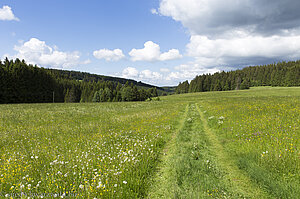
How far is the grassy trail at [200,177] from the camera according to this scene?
165 inches

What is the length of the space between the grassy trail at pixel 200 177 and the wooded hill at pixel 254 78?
11928cm

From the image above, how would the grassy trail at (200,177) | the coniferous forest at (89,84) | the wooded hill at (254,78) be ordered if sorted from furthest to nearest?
1. the wooded hill at (254,78)
2. the coniferous forest at (89,84)
3. the grassy trail at (200,177)

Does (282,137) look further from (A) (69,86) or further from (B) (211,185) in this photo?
(A) (69,86)

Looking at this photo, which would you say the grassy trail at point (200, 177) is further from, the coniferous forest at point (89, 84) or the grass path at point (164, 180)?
the coniferous forest at point (89, 84)

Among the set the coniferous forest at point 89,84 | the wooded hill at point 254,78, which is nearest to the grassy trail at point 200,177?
the coniferous forest at point 89,84

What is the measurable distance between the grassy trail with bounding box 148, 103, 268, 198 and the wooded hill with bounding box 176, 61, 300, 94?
119281 mm

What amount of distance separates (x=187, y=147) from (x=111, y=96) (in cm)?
9466

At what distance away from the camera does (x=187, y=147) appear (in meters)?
7.73

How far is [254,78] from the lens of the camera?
128625 mm

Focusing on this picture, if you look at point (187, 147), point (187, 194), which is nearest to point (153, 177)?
point (187, 194)

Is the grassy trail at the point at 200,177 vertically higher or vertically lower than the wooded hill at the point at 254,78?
lower

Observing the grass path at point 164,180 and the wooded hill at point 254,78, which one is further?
the wooded hill at point 254,78

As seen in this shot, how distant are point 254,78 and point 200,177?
15769 cm

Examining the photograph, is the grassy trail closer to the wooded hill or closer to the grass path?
the grass path
